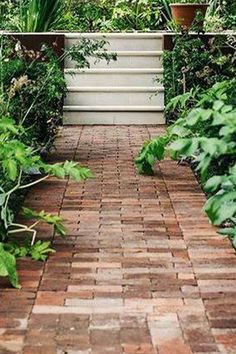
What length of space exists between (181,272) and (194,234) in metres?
0.65

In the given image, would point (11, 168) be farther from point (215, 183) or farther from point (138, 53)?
point (138, 53)

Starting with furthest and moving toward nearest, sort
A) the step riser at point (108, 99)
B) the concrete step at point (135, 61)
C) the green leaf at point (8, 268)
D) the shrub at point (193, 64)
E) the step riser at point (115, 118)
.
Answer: the concrete step at point (135, 61) → the step riser at point (108, 99) → the step riser at point (115, 118) → the shrub at point (193, 64) → the green leaf at point (8, 268)

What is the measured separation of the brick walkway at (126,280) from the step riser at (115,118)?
326cm

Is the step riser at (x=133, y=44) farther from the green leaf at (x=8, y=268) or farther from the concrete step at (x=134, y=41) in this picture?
the green leaf at (x=8, y=268)

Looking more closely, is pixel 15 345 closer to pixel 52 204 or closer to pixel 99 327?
pixel 99 327

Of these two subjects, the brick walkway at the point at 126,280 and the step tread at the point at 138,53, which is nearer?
the brick walkway at the point at 126,280

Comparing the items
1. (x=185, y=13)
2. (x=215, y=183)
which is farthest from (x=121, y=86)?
(x=215, y=183)

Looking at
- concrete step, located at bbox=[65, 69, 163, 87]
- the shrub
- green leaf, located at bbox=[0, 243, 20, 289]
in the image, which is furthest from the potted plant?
green leaf, located at bbox=[0, 243, 20, 289]

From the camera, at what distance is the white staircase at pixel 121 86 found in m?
8.88

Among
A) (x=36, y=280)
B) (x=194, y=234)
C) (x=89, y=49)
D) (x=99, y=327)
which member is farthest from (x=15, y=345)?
(x=89, y=49)

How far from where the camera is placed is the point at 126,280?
3.59m

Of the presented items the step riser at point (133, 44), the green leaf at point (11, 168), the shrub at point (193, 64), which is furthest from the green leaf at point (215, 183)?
the step riser at point (133, 44)

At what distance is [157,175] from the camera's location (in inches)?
235

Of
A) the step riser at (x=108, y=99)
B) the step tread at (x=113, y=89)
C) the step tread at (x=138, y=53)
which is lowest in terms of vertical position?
the step riser at (x=108, y=99)
